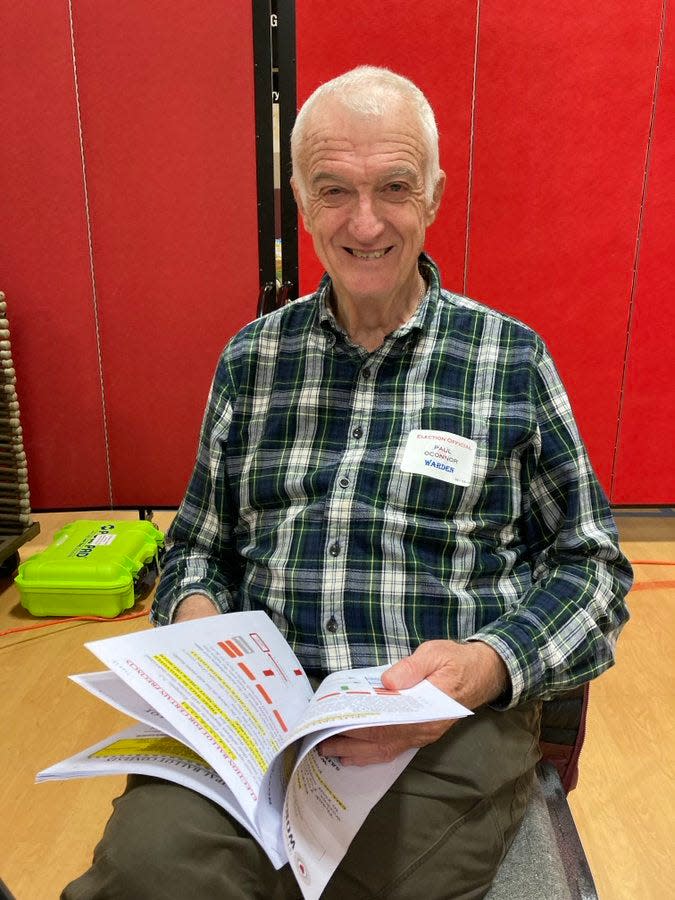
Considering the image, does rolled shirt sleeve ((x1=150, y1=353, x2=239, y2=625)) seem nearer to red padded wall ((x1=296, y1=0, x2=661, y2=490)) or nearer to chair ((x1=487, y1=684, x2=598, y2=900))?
chair ((x1=487, y1=684, x2=598, y2=900))

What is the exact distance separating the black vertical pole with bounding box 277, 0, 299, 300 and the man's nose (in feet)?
4.74

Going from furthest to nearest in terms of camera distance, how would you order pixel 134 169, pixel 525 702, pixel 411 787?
pixel 134 169
pixel 525 702
pixel 411 787

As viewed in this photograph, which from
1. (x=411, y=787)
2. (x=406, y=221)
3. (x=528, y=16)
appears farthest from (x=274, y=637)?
(x=528, y=16)

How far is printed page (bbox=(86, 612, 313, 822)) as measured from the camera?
78 cm

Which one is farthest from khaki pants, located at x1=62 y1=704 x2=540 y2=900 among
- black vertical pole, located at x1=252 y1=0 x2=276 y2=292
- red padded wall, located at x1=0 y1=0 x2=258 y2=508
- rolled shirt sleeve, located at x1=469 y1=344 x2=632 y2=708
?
red padded wall, located at x1=0 y1=0 x2=258 y2=508

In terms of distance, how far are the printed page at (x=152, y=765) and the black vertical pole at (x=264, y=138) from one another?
221 cm

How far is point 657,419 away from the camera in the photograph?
3.12 m

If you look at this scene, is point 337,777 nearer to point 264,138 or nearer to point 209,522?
point 209,522

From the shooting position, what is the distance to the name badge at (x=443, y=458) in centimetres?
113

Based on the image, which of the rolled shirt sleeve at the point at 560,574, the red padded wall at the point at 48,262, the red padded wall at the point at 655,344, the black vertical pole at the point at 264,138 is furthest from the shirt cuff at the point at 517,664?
the red padded wall at the point at 48,262

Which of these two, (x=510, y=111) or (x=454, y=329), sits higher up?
(x=510, y=111)

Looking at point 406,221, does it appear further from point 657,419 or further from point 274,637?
point 657,419

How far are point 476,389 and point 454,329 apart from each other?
13cm

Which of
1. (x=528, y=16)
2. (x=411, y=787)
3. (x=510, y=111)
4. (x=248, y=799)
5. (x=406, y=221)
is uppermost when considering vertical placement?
(x=528, y=16)
